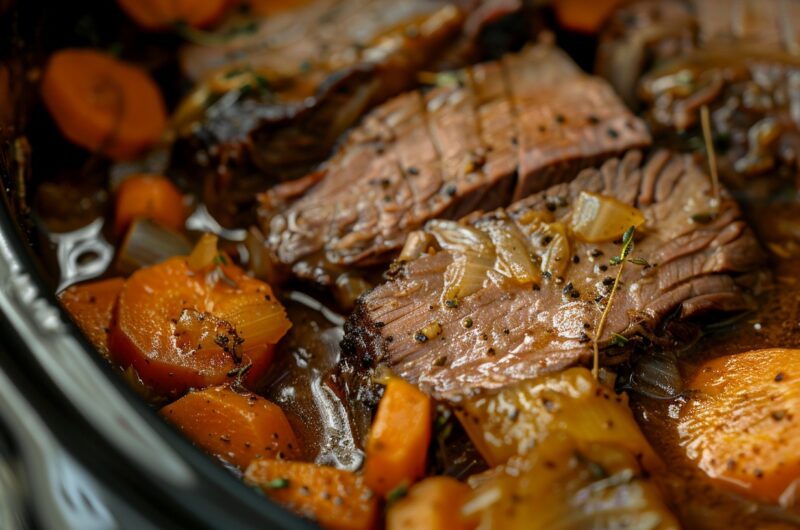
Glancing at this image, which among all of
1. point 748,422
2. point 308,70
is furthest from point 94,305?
point 748,422

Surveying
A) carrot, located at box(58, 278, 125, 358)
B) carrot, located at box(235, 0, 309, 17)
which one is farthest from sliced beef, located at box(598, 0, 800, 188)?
carrot, located at box(58, 278, 125, 358)

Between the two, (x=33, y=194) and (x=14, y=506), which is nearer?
(x=14, y=506)

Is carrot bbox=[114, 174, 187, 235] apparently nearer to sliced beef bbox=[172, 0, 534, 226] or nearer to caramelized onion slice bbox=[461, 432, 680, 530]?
sliced beef bbox=[172, 0, 534, 226]

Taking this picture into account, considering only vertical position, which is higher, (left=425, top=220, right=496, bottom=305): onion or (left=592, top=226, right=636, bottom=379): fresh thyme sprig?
(left=425, top=220, right=496, bottom=305): onion

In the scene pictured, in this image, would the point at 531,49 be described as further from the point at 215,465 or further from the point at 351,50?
the point at 215,465

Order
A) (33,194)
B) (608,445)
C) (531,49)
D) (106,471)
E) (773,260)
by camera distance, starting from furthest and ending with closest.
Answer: (531,49), (33,194), (773,260), (608,445), (106,471)

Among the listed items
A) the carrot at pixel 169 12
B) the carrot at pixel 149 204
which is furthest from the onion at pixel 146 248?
the carrot at pixel 169 12

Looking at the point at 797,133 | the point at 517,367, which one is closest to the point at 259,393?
the point at 517,367
